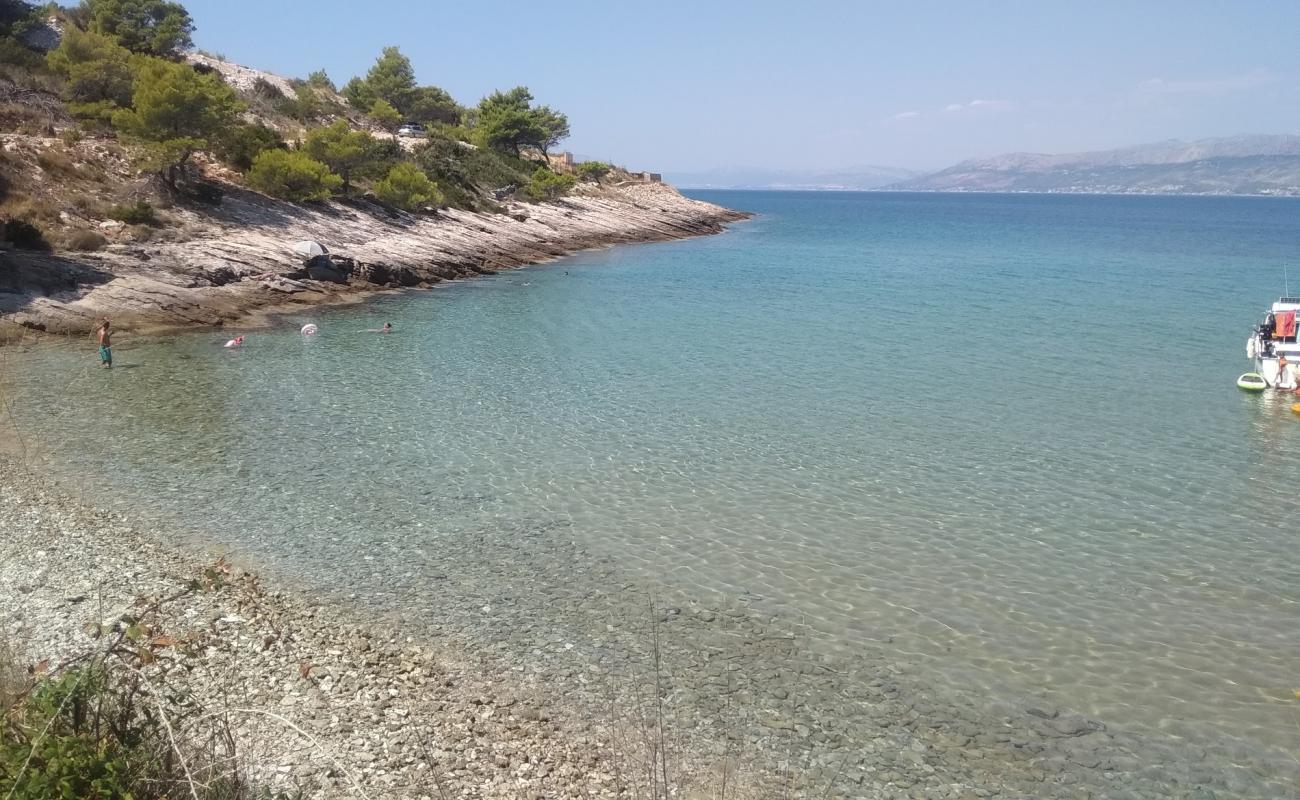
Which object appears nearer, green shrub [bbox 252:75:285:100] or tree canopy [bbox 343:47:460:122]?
green shrub [bbox 252:75:285:100]

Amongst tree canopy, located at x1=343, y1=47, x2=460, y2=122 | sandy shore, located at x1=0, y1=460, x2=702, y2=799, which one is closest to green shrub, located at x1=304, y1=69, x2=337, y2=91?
tree canopy, located at x1=343, y1=47, x2=460, y2=122

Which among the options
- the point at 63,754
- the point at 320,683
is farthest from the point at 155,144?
the point at 63,754

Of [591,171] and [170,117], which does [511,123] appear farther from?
[170,117]

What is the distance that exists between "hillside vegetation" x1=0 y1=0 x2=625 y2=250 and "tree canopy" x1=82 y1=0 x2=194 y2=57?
0.14 m

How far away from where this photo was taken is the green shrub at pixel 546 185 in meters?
77.0

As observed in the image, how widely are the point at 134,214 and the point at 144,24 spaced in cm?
4169

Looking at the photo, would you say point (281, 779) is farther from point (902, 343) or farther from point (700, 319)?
point (700, 319)

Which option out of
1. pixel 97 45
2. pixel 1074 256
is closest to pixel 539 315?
pixel 97 45

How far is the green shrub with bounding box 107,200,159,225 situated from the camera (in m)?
37.0

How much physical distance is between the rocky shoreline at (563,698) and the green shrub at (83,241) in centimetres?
2528

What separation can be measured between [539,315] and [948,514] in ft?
81.0

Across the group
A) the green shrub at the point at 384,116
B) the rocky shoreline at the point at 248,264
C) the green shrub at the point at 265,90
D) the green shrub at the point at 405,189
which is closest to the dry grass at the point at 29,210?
the rocky shoreline at the point at 248,264

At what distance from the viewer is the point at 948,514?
50.2 ft

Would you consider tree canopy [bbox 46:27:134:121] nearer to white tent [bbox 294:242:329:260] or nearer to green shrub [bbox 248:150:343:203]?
green shrub [bbox 248:150:343:203]
